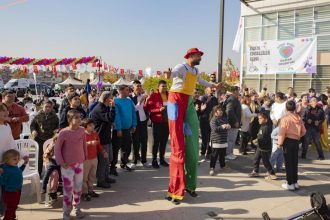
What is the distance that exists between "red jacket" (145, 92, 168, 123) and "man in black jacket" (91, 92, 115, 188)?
4.43ft

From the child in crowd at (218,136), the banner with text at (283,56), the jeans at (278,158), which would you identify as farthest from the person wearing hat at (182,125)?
the banner with text at (283,56)

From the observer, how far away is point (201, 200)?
4879mm

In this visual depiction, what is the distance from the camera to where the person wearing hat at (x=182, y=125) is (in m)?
4.73

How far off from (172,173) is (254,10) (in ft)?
51.3

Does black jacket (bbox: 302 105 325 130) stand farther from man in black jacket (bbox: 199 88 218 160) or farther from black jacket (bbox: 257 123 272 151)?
black jacket (bbox: 257 123 272 151)

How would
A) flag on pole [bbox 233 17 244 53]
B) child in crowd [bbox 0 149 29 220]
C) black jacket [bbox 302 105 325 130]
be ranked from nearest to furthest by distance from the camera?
child in crowd [bbox 0 149 29 220] < black jacket [bbox 302 105 325 130] < flag on pole [bbox 233 17 244 53]

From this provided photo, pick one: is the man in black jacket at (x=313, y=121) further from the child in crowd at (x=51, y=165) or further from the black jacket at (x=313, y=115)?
the child in crowd at (x=51, y=165)

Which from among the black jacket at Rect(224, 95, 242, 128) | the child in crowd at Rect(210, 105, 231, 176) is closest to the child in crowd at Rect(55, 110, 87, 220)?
the child in crowd at Rect(210, 105, 231, 176)

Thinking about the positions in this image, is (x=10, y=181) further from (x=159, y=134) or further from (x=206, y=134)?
(x=206, y=134)

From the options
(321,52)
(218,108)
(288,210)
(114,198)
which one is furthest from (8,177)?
(321,52)

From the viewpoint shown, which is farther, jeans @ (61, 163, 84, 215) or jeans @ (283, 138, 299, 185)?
jeans @ (283, 138, 299, 185)

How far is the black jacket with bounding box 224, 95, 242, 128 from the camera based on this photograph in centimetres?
752

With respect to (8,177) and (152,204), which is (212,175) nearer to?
(152,204)

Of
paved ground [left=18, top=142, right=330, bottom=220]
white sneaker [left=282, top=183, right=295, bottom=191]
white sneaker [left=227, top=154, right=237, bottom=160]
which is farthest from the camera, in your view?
white sneaker [left=227, top=154, right=237, bottom=160]
